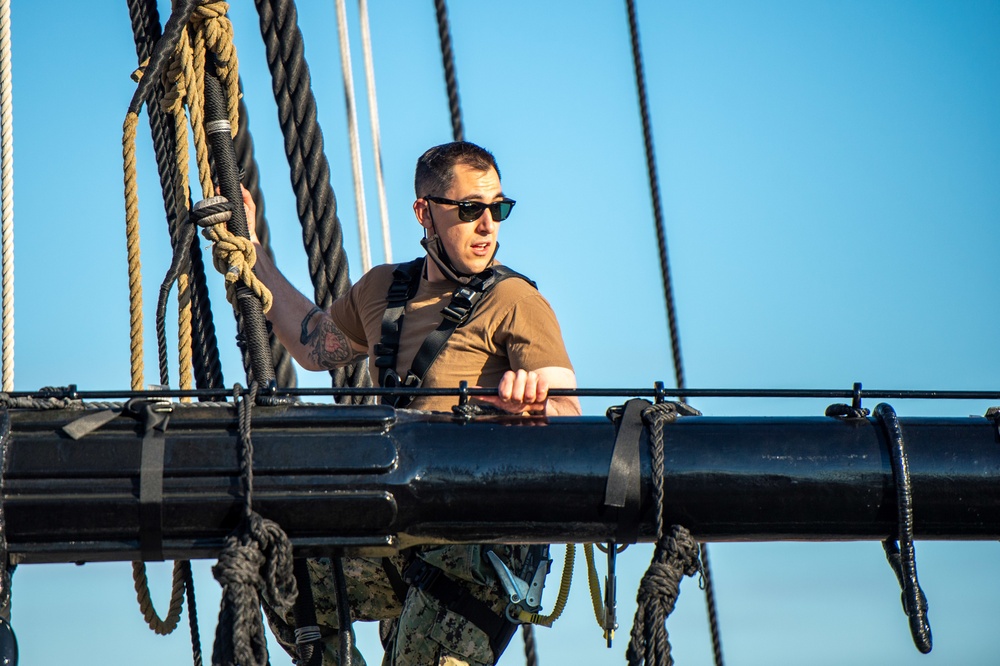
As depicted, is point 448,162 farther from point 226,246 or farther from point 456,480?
point 456,480

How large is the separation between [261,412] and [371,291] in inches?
67.8

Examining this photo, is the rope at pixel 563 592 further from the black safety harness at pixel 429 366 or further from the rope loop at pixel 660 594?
the rope loop at pixel 660 594

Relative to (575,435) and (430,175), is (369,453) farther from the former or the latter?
(430,175)

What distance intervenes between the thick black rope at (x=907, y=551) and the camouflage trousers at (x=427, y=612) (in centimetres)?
131

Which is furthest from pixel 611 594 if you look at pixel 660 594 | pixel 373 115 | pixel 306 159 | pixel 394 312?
pixel 373 115

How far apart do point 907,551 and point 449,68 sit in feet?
10.0

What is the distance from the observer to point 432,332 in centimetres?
424

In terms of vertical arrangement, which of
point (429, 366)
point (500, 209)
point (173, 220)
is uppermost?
point (173, 220)

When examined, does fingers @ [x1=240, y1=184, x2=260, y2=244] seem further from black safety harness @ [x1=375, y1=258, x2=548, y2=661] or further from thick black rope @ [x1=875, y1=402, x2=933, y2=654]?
thick black rope @ [x1=875, y1=402, x2=933, y2=654]

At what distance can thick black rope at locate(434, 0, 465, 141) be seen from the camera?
5.38 meters

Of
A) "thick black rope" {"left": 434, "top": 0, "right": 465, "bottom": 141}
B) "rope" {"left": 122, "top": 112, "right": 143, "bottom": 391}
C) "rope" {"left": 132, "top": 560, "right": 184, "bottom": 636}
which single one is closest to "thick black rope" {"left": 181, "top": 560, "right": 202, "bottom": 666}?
"rope" {"left": 132, "top": 560, "right": 184, "bottom": 636}

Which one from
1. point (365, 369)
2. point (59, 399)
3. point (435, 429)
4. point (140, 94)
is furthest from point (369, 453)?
point (365, 369)

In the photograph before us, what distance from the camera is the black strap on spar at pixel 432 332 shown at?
13.8 feet

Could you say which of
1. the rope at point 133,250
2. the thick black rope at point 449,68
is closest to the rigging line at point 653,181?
the thick black rope at point 449,68
